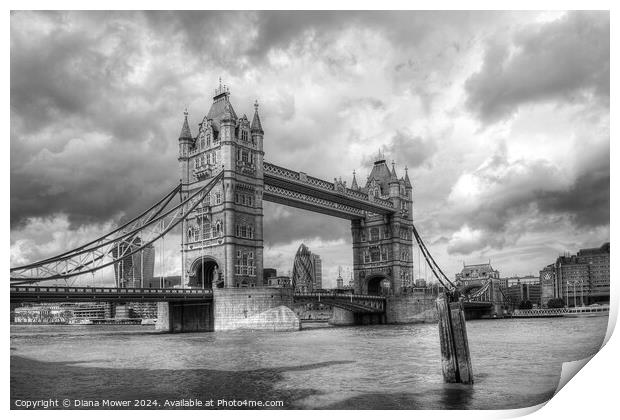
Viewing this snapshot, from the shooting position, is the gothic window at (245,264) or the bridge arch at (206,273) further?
the gothic window at (245,264)

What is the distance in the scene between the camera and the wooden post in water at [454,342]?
56.3 ft

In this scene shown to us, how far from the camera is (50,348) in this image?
28.9 meters

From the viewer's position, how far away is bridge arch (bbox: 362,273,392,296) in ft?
250

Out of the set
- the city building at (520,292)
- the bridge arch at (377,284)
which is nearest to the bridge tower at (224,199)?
the bridge arch at (377,284)

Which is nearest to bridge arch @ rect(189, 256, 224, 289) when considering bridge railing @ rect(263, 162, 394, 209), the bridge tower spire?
the bridge tower spire

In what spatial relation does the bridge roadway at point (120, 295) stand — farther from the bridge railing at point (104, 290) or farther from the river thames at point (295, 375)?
the river thames at point (295, 375)

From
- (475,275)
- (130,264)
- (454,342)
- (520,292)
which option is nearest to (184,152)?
(130,264)

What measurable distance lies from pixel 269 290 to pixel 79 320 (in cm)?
7030

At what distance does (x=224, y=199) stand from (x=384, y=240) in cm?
3085

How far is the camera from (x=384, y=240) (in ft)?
249

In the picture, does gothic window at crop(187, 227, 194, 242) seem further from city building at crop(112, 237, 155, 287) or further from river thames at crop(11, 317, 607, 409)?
river thames at crop(11, 317, 607, 409)

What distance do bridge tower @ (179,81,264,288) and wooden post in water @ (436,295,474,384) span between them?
32733 mm

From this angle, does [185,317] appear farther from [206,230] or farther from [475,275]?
[475,275]
